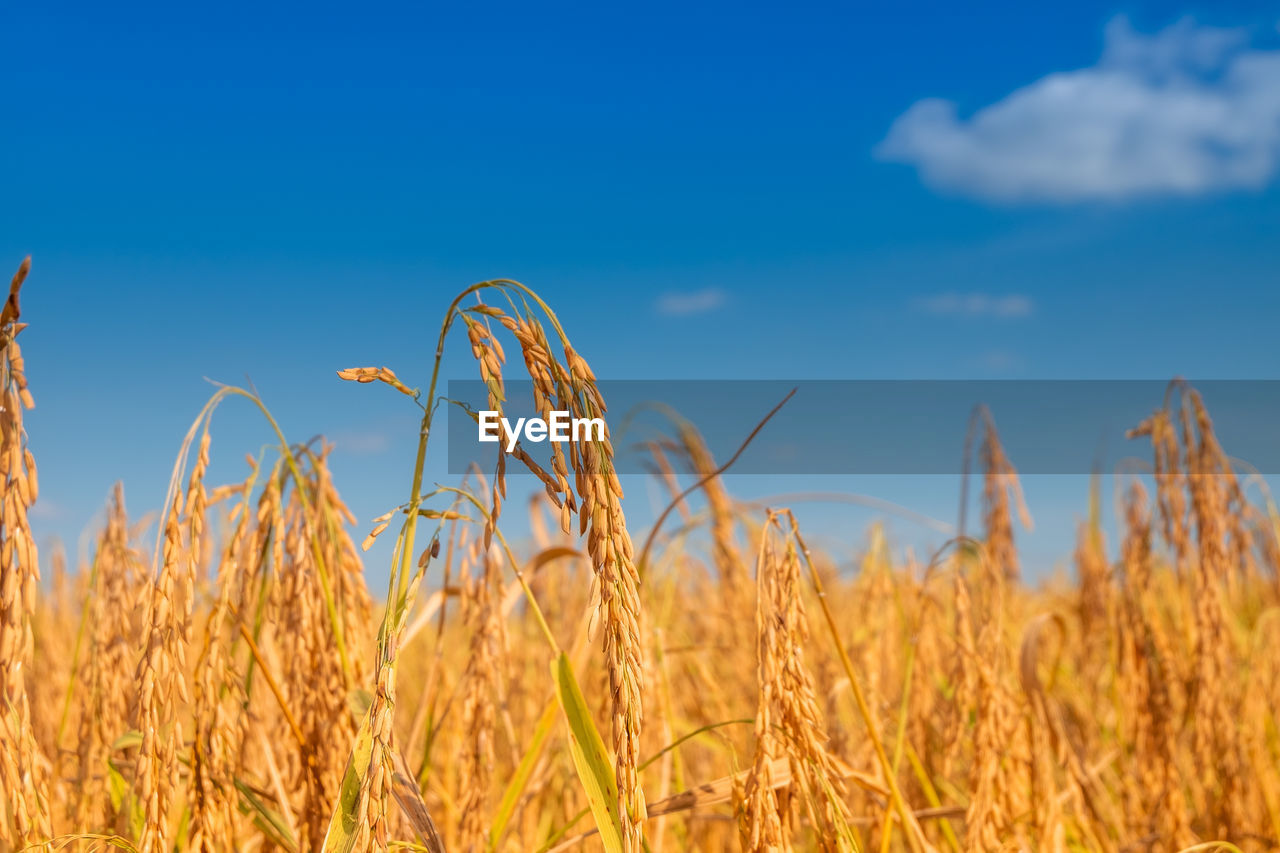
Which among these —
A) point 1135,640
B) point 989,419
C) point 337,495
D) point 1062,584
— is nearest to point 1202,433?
point 1135,640

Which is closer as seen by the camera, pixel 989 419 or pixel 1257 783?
pixel 1257 783

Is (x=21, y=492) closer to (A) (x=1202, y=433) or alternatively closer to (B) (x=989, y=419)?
(A) (x=1202, y=433)

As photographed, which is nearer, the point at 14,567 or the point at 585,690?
the point at 14,567

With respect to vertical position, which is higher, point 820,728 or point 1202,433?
point 1202,433

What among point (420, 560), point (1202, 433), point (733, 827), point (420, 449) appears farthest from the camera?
point (1202, 433)

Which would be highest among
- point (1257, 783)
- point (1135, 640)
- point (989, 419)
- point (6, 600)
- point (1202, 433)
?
point (989, 419)

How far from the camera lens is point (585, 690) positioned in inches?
108

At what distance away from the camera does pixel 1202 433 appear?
2488mm

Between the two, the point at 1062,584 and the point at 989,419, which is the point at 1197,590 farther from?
the point at 1062,584

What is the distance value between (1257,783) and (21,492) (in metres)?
3.08

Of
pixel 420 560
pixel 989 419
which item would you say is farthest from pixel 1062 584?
pixel 420 560

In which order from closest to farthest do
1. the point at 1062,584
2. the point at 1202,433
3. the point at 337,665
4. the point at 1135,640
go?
1. the point at 337,665
2. the point at 1202,433
3. the point at 1135,640
4. the point at 1062,584

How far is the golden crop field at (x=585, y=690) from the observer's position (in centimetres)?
100

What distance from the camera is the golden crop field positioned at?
1.00 m
